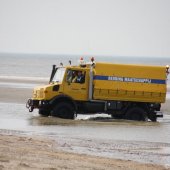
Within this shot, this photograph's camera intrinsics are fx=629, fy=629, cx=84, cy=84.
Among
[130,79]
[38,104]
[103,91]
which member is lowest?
[38,104]

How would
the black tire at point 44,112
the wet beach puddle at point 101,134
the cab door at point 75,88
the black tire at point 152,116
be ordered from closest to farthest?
the wet beach puddle at point 101,134 < the cab door at point 75,88 < the black tire at point 44,112 < the black tire at point 152,116

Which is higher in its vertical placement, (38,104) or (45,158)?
(38,104)

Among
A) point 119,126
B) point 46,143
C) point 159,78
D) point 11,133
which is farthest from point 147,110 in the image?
point 46,143

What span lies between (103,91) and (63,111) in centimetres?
176

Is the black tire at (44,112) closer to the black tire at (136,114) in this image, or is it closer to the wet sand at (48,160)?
the black tire at (136,114)

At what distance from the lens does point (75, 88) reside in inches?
949

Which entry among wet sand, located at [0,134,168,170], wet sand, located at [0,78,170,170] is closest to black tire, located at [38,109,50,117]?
wet sand, located at [0,78,170,170]

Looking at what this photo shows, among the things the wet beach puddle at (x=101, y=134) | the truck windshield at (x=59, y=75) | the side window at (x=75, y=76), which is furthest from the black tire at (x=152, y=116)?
the truck windshield at (x=59, y=75)

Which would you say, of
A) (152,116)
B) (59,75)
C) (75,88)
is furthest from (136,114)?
(59,75)

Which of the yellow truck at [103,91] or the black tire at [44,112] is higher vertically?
the yellow truck at [103,91]

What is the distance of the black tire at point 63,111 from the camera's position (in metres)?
23.9

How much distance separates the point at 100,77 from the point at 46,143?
28.9 feet

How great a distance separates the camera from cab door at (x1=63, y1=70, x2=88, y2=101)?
24.0 m

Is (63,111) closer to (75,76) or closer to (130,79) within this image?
(75,76)
